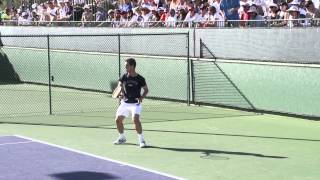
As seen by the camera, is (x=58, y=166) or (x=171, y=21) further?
(x=171, y=21)

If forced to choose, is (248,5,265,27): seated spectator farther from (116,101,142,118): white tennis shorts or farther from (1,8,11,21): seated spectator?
(1,8,11,21): seated spectator

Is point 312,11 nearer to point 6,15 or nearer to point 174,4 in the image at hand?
point 174,4

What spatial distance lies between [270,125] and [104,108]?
6.01 meters

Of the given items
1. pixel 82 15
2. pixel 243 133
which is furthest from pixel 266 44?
pixel 82 15

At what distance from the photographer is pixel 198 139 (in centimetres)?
1342

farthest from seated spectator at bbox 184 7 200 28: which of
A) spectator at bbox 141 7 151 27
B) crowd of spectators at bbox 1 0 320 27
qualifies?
spectator at bbox 141 7 151 27

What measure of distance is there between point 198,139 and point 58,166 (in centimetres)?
396

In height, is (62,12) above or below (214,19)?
above

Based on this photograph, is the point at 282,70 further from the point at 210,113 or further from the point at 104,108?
the point at 104,108

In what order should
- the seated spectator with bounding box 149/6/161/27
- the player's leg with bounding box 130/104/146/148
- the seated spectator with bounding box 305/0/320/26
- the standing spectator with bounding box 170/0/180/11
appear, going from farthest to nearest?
the seated spectator with bounding box 149/6/161/27 → the standing spectator with bounding box 170/0/180/11 → the seated spectator with bounding box 305/0/320/26 → the player's leg with bounding box 130/104/146/148

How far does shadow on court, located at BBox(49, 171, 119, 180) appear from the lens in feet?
30.7

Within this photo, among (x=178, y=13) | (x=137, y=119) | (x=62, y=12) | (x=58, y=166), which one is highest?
(x=62, y=12)

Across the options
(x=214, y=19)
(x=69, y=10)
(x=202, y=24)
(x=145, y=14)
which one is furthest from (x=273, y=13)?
(x=69, y=10)

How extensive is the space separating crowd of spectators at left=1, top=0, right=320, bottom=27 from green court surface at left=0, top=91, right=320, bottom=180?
267cm
